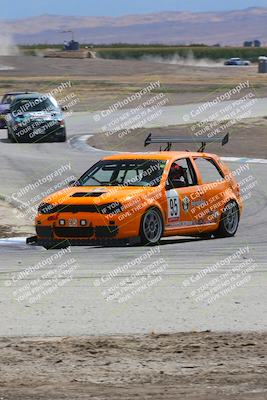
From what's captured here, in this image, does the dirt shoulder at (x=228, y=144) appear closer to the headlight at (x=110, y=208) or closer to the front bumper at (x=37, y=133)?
the front bumper at (x=37, y=133)

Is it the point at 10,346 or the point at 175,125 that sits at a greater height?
the point at 10,346

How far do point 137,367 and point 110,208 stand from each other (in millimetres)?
7285

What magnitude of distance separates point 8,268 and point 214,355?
4.88 metres

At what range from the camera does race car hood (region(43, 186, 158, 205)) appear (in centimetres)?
1495

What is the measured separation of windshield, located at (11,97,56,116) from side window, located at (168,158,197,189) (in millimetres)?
19362

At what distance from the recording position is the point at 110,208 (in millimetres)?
14844

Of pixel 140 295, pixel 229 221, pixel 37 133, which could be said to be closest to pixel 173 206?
pixel 229 221

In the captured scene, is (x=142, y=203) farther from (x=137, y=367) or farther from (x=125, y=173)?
(x=137, y=367)

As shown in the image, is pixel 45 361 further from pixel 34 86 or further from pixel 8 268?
pixel 34 86

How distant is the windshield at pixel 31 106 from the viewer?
35.3m

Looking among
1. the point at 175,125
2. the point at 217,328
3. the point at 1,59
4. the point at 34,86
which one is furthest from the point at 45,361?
the point at 1,59

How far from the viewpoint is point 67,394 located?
6855 mm

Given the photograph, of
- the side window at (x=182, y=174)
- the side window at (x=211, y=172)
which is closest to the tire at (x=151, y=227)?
the side window at (x=182, y=174)

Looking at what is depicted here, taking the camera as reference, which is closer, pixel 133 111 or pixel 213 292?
pixel 213 292
